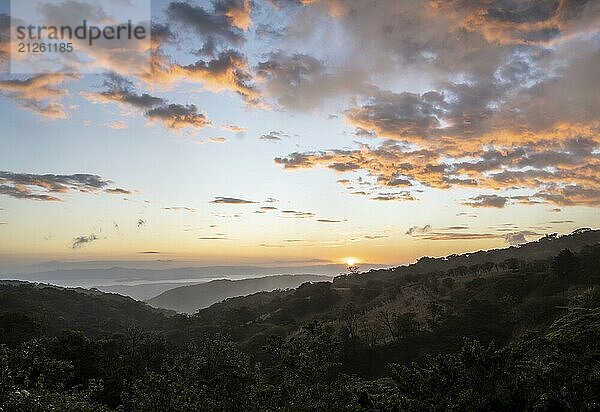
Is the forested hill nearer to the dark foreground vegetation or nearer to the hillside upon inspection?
the dark foreground vegetation

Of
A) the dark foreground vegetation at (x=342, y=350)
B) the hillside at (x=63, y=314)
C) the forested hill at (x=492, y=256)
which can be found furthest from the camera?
the forested hill at (x=492, y=256)

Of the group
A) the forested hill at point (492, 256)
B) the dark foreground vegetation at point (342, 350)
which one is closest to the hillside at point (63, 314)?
the dark foreground vegetation at point (342, 350)

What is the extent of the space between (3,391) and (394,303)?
7070 cm

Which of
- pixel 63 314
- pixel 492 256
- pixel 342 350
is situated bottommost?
pixel 342 350

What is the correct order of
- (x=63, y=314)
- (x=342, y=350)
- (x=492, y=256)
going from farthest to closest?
(x=492, y=256), (x=63, y=314), (x=342, y=350)

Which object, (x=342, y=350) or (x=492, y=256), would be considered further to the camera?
(x=492, y=256)

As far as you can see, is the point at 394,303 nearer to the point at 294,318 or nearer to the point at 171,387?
the point at 294,318

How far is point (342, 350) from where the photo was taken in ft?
177

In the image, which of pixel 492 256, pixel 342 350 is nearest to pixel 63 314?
pixel 342 350

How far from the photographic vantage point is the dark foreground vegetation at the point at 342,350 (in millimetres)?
17703

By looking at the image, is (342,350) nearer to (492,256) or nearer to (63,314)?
(63,314)

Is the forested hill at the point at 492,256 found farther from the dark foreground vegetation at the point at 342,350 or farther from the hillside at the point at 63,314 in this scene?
the hillside at the point at 63,314

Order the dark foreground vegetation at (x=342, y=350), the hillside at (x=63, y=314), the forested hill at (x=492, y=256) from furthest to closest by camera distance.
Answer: the forested hill at (x=492, y=256)
the hillside at (x=63, y=314)
the dark foreground vegetation at (x=342, y=350)

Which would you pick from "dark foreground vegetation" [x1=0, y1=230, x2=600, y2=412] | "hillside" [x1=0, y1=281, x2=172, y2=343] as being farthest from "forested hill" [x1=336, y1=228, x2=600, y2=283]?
"hillside" [x1=0, y1=281, x2=172, y2=343]
